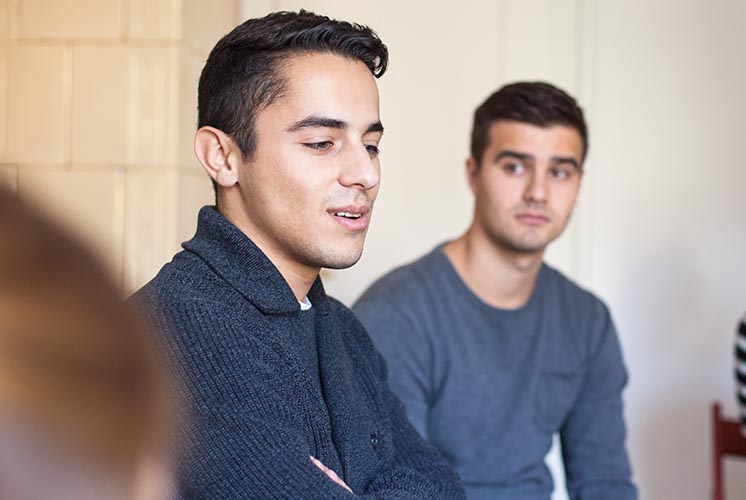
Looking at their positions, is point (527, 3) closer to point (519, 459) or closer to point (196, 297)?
point (519, 459)

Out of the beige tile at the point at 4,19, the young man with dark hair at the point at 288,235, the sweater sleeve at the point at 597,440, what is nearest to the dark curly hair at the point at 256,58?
the young man with dark hair at the point at 288,235

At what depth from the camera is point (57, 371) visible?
25 centimetres

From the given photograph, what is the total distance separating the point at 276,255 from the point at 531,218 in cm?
94

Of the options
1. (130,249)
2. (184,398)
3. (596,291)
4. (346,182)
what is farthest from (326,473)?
(596,291)

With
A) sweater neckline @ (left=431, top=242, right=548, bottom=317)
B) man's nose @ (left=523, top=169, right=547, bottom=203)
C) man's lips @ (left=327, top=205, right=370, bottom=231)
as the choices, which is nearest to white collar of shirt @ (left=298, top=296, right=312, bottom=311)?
man's lips @ (left=327, top=205, right=370, bottom=231)

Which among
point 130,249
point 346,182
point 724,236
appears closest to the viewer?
point 346,182

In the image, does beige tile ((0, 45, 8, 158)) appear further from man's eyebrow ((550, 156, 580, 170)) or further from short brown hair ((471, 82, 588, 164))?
man's eyebrow ((550, 156, 580, 170))

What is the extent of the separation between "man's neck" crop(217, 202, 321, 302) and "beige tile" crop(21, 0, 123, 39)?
1380mm

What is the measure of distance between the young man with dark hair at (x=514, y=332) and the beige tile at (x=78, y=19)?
0.99 meters

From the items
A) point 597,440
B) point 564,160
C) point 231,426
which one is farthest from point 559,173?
point 231,426

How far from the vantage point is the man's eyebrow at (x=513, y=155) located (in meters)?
2.13

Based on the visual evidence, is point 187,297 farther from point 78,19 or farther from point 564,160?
point 78,19

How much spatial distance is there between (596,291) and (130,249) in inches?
57.6

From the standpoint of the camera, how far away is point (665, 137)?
10.1ft
